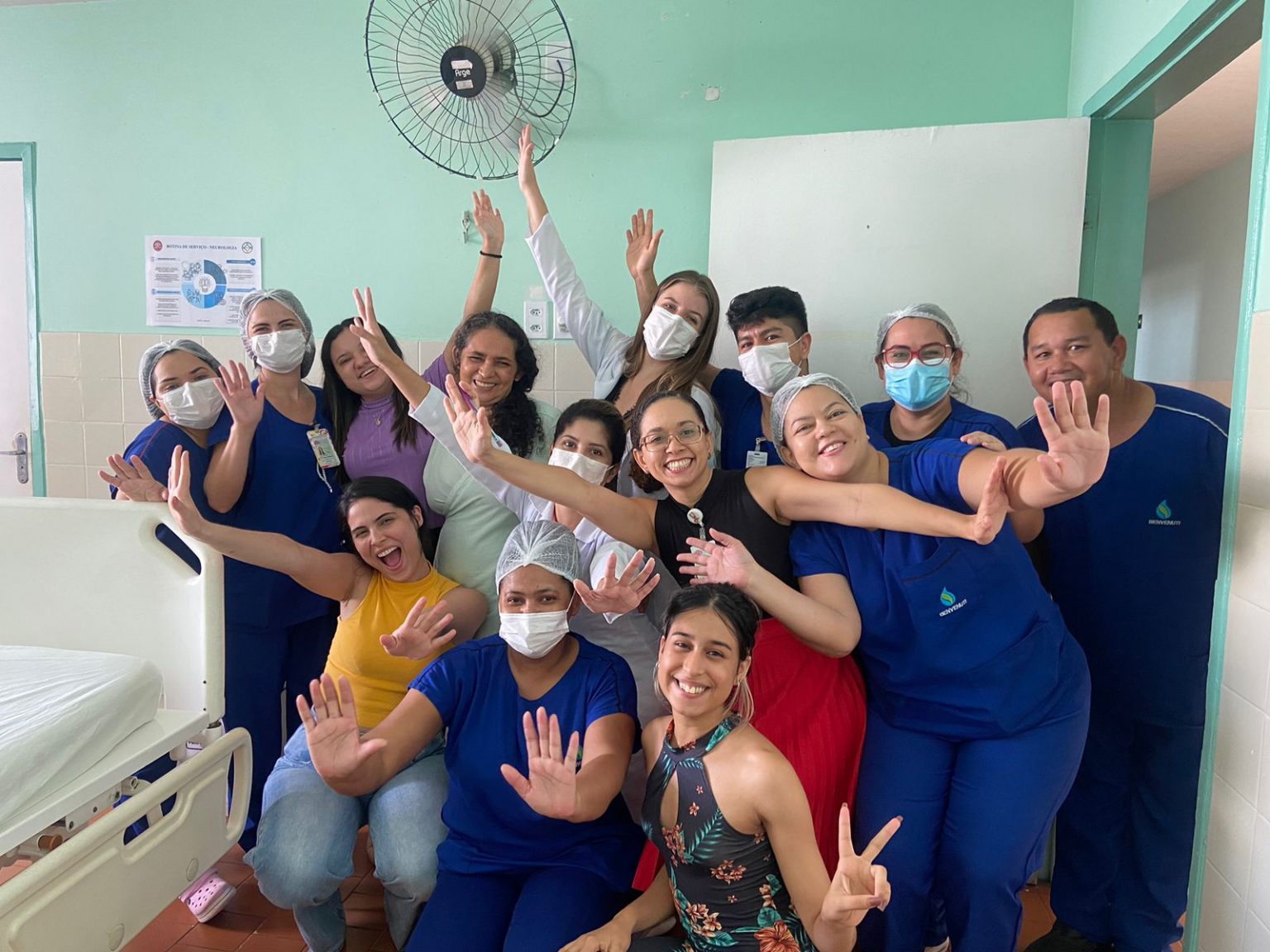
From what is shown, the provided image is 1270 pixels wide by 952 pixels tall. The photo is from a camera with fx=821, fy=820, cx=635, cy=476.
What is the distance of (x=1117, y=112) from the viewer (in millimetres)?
2447

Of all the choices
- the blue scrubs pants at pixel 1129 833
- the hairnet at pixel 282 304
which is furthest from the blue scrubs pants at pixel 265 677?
the blue scrubs pants at pixel 1129 833

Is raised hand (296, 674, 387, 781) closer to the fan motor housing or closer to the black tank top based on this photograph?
the black tank top

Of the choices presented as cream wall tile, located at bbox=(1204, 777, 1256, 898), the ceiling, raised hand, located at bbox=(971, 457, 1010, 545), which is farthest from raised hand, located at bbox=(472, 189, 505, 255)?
the ceiling

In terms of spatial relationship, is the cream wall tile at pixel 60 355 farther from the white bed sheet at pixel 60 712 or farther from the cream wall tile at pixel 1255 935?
the cream wall tile at pixel 1255 935

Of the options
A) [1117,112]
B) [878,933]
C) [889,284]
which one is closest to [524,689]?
[878,933]

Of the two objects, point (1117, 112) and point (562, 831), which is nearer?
point (562, 831)

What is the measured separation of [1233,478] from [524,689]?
1460 millimetres

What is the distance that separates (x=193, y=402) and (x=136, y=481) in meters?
0.27

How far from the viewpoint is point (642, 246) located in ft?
8.65

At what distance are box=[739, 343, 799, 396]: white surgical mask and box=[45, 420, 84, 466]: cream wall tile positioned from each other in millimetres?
2843

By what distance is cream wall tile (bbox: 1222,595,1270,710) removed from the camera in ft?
4.70

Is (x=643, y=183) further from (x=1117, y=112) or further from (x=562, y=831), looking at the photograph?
(x=562, y=831)

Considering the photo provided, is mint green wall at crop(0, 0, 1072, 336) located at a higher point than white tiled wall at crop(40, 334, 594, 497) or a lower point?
higher

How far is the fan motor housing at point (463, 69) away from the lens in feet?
9.39
